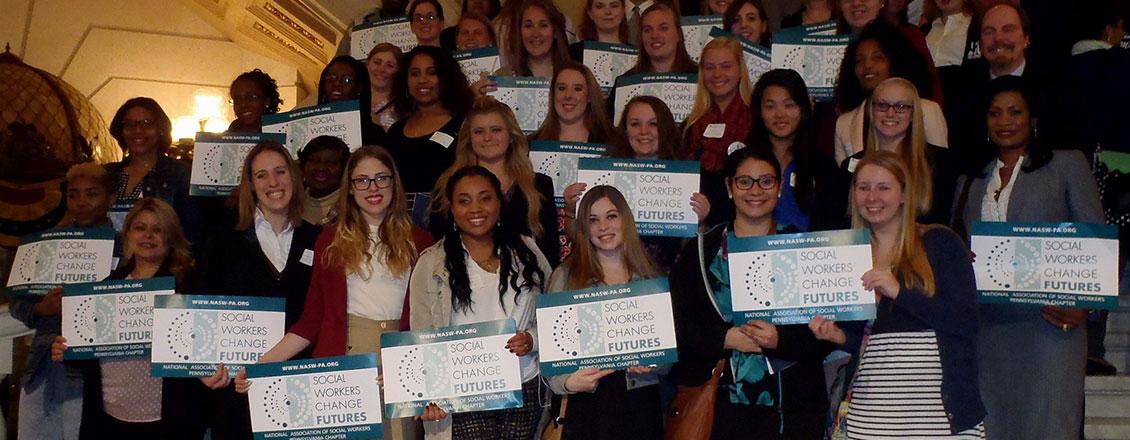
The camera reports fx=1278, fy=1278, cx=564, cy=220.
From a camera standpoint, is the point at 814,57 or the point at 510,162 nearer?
the point at 510,162

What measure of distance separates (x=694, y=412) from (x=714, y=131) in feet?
6.64

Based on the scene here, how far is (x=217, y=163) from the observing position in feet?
22.8

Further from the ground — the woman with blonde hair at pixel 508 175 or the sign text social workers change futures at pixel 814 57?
the sign text social workers change futures at pixel 814 57

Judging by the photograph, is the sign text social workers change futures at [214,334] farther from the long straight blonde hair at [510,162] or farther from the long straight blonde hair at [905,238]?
the long straight blonde hair at [905,238]

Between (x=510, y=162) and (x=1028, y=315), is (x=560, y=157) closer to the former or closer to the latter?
(x=510, y=162)

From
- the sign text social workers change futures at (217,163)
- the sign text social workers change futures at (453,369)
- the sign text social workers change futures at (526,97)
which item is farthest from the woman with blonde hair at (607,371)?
the sign text social workers change futures at (217,163)

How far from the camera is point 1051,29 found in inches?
307

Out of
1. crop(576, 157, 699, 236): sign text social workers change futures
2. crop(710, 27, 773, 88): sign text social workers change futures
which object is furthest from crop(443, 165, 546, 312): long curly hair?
crop(710, 27, 773, 88): sign text social workers change futures

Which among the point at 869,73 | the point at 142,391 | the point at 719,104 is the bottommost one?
the point at 142,391

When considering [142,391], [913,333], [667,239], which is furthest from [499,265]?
[142,391]

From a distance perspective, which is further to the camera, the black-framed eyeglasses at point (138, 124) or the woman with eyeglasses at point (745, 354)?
the black-framed eyeglasses at point (138, 124)

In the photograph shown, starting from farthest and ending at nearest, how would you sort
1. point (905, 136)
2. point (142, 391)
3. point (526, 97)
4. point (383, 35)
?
1. point (383, 35)
2. point (526, 97)
3. point (142, 391)
4. point (905, 136)

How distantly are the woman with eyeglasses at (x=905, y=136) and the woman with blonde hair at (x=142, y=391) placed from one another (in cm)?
319

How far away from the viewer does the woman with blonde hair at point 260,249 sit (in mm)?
5691
